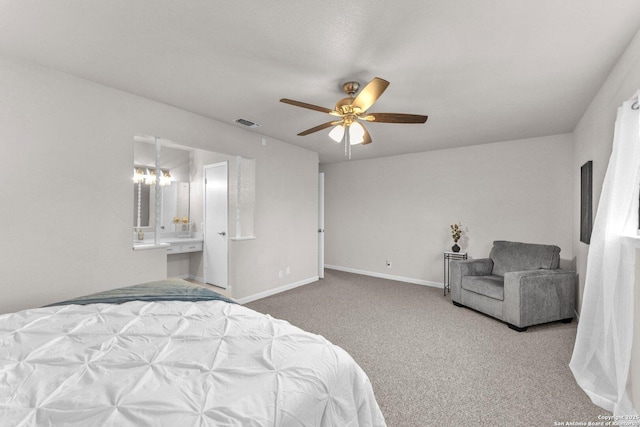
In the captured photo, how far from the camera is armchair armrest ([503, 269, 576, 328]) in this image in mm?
3176

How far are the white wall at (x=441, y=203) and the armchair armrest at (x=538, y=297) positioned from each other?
3.06ft

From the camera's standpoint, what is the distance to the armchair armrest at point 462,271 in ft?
13.2

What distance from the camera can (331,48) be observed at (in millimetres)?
2035

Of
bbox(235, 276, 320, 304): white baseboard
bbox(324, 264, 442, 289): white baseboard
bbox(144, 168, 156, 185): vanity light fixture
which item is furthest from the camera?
bbox(324, 264, 442, 289): white baseboard

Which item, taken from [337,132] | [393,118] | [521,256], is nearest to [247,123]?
[337,132]

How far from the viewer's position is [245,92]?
2.81 m

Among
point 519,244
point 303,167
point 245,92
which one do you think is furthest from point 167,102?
point 519,244

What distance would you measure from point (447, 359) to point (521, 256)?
2263 mm

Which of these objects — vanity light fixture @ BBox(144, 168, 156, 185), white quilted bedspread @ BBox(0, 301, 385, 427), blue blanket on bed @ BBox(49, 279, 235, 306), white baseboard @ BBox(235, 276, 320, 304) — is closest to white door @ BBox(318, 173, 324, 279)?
white baseboard @ BBox(235, 276, 320, 304)

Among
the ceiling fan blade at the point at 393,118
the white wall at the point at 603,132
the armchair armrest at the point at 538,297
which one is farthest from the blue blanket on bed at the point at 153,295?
the armchair armrest at the point at 538,297

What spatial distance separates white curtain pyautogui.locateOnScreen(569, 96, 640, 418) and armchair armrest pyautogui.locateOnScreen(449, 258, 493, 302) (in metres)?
1.87

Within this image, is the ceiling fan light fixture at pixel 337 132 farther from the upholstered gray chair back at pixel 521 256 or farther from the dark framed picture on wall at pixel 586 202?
the upholstered gray chair back at pixel 521 256

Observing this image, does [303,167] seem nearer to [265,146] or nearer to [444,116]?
[265,146]

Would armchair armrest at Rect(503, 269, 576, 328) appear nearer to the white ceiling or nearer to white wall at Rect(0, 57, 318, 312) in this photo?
the white ceiling
